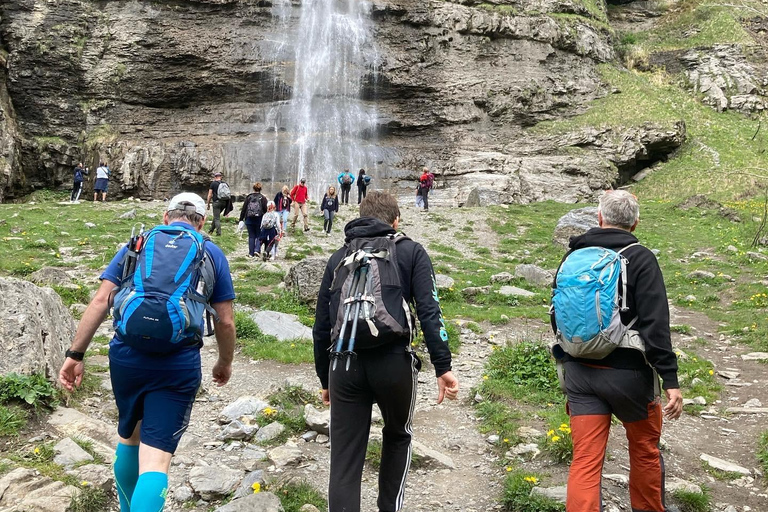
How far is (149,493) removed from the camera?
3.63 m

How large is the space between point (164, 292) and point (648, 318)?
10.1 ft

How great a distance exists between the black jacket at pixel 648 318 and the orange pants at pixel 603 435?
0.12 m

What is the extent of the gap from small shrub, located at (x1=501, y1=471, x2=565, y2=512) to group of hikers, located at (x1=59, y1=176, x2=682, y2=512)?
27.0 inches

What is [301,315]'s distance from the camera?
11.1 metres

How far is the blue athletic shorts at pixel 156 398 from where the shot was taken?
12.4ft

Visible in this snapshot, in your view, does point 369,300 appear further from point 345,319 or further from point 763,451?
point 763,451

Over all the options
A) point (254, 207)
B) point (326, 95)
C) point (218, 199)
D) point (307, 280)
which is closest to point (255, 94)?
point (326, 95)

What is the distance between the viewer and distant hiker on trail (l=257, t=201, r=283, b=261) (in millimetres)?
16250

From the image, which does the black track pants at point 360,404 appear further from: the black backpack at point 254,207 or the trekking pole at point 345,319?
the black backpack at point 254,207

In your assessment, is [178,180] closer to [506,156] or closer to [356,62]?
[356,62]

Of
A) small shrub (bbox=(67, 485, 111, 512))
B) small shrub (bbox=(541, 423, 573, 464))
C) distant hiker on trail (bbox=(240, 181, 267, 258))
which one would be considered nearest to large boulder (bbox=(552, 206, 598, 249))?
distant hiker on trail (bbox=(240, 181, 267, 258))

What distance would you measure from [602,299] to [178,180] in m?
34.1

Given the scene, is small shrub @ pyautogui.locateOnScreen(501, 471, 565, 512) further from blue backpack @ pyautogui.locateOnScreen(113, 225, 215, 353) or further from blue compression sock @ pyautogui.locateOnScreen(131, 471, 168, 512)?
blue backpack @ pyautogui.locateOnScreen(113, 225, 215, 353)

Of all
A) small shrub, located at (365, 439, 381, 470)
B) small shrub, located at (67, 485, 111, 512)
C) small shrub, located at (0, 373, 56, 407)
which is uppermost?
small shrub, located at (0, 373, 56, 407)
